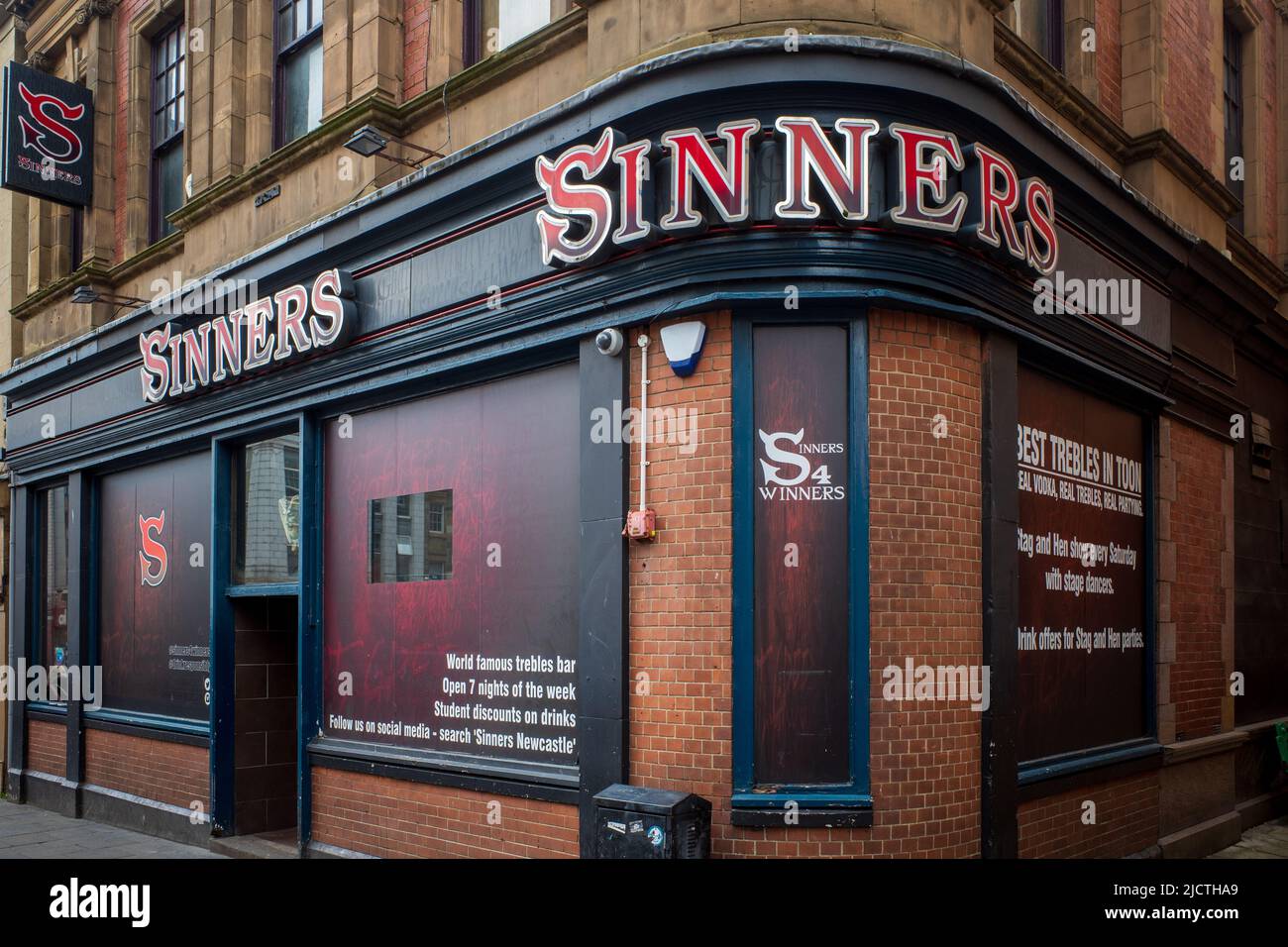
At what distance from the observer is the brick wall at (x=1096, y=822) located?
8.36 metres

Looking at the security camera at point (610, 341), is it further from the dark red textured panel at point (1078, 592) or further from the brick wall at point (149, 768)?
the brick wall at point (149, 768)

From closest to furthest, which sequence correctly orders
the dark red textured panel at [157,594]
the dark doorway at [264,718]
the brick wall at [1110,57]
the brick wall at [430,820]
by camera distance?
the brick wall at [430,820] < the brick wall at [1110,57] < the dark doorway at [264,718] < the dark red textured panel at [157,594]

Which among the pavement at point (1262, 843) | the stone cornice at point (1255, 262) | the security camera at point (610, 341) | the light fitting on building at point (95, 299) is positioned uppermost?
the stone cornice at point (1255, 262)

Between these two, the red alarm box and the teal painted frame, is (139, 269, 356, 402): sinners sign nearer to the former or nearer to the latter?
the red alarm box

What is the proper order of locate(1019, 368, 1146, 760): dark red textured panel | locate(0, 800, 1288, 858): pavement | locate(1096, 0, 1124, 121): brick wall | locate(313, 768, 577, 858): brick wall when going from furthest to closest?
1. locate(0, 800, 1288, 858): pavement
2. locate(1096, 0, 1124, 121): brick wall
3. locate(1019, 368, 1146, 760): dark red textured panel
4. locate(313, 768, 577, 858): brick wall

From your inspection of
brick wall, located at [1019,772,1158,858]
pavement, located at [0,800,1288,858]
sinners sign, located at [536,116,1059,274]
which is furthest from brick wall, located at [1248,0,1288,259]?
sinners sign, located at [536,116,1059,274]

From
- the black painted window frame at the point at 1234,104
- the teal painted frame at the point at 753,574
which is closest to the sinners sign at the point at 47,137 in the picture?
the teal painted frame at the point at 753,574

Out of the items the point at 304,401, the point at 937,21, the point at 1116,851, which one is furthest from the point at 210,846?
the point at 937,21

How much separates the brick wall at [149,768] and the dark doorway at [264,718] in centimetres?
45

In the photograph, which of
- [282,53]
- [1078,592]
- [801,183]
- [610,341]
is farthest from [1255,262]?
[282,53]

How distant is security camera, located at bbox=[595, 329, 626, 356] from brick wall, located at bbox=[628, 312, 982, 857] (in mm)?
265

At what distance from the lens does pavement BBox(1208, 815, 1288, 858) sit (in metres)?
10.6

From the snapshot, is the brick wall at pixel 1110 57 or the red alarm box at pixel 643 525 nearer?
the red alarm box at pixel 643 525

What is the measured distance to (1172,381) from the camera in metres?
10.7
